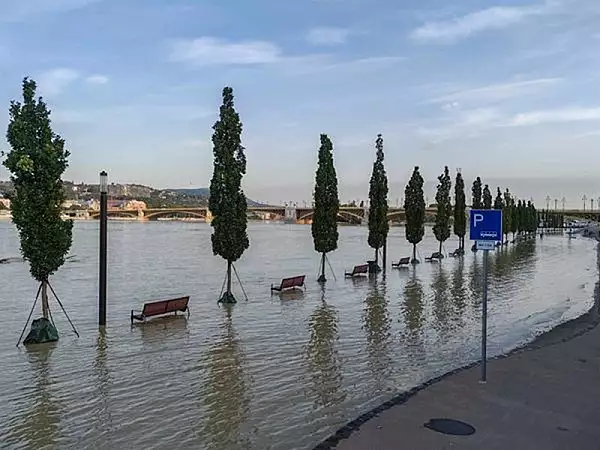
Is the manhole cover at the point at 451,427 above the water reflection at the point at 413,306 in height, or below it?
above

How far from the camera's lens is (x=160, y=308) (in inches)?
772

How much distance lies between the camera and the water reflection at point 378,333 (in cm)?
1263

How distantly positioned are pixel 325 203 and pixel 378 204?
24.7ft

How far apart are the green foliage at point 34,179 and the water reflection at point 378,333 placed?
8.82 meters

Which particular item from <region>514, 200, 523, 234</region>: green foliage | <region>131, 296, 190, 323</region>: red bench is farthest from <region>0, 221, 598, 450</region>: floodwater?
<region>514, 200, 523, 234</region>: green foliage

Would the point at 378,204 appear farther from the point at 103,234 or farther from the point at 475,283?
the point at 103,234

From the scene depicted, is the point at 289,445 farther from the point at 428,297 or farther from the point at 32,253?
the point at 428,297

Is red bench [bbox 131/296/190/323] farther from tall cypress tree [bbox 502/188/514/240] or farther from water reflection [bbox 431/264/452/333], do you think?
tall cypress tree [bbox 502/188/514/240]

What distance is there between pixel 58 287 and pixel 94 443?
2257cm

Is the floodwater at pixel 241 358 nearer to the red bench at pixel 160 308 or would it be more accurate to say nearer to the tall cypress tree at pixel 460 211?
the red bench at pixel 160 308

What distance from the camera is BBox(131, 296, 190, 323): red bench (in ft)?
62.8

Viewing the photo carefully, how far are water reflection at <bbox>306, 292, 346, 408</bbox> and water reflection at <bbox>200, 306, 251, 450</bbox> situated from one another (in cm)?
138

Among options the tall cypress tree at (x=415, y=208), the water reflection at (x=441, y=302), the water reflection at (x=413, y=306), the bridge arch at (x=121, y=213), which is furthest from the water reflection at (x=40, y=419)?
the bridge arch at (x=121, y=213)

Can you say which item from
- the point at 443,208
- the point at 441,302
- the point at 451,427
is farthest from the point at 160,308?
the point at 443,208
